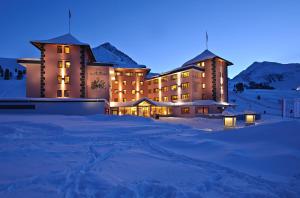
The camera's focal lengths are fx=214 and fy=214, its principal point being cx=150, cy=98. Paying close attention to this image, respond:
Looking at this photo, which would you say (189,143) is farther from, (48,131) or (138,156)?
(48,131)

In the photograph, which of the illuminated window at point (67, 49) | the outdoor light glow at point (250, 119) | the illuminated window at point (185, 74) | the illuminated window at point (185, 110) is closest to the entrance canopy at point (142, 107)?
the illuminated window at point (185, 110)

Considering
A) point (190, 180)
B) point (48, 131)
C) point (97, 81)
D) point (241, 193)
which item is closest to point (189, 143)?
point (190, 180)

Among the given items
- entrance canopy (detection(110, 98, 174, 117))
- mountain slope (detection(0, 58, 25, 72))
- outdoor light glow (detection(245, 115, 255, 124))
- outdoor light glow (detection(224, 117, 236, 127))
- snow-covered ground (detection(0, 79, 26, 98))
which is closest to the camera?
outdoor light glow (detection(224, 117, 236, 127))

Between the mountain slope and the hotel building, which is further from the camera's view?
the mountain slope

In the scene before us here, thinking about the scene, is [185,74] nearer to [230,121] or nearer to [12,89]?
[230,121]

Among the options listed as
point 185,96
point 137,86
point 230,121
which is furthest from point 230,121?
point 137,86

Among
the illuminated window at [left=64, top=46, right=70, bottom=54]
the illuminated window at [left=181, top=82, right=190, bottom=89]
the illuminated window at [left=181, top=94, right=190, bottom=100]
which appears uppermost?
the illuminated window at [left=64, top=46, right=70, bottom=54]

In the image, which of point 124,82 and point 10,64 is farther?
point 10,64

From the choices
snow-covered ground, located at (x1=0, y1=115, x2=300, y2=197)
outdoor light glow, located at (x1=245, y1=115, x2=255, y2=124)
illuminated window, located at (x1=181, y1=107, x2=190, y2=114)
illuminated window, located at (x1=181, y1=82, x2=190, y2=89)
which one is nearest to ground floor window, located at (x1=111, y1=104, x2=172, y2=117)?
illuminated window, located at (x1=181, y1=107, x2=190, y2=114)

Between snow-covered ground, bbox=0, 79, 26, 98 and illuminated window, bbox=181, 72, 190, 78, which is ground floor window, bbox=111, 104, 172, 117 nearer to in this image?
illuminated window, bbox=181, 72, 190, 78

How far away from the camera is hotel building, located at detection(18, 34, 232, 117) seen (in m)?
34.1

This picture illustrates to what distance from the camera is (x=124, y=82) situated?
5431 cm

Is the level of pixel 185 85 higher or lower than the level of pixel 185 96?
higher

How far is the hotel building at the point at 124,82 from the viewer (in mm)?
34125
